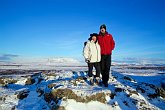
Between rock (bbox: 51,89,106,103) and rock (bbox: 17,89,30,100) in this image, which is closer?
rock (bbox: 51,89,106,103)

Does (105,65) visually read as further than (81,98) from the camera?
Yes

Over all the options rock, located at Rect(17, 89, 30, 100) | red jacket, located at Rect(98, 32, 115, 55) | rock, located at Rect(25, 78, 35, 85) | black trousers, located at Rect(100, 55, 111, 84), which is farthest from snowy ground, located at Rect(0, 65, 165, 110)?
rock, located at Rect(25, 78, 35, 85)

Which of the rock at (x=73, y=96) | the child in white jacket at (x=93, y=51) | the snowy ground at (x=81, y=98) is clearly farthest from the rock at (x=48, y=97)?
the child in white jacket at (x=93, y=51)

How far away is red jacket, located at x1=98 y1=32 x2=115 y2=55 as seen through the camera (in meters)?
11.7

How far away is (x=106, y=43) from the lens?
11789 mm

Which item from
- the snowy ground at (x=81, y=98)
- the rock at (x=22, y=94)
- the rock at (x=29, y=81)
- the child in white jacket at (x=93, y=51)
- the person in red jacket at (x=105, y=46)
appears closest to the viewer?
the snowy ground at (x=81, y=98)

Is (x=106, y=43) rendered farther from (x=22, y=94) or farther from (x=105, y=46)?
(x=22, y=94)

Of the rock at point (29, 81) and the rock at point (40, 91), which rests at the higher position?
the rock at point (29, 81)

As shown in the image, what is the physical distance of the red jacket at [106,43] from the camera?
1171cm

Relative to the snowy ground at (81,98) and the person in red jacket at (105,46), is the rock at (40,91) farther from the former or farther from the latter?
the person in red jacket at (105,46)

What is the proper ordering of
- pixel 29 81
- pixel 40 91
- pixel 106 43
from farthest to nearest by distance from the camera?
pixel 29 81
pixel 40 91
pixel 106 43

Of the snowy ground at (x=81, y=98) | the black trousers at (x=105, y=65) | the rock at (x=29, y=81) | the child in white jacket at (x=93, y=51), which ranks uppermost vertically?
the child in white jacket at (x=93, y=51)

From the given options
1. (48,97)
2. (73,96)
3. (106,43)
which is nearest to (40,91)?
(48,97)

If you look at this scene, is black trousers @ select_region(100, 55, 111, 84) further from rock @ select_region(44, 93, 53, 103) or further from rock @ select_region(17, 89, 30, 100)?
rock @ select_region(17, 89, 30, 100)
